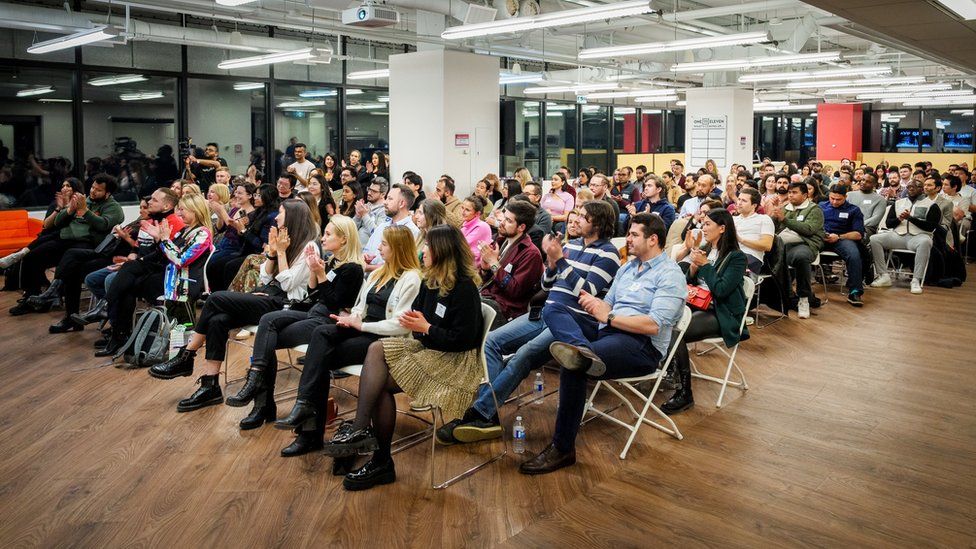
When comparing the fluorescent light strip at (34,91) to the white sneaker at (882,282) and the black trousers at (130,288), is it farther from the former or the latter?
the white sneaker at (882,282)

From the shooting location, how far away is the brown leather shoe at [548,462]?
384 centimetres

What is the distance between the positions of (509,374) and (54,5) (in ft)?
32.5

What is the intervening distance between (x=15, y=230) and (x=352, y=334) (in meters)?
7.48

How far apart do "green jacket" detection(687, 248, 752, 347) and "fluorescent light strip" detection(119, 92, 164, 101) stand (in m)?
10.1

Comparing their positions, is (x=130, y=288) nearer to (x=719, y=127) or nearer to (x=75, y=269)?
(x=75, y=269)

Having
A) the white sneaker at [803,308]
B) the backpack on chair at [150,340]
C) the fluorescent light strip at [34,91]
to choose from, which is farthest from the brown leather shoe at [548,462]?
the fluorescent light strip at [34,91]

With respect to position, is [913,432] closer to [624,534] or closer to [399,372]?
[624,534]

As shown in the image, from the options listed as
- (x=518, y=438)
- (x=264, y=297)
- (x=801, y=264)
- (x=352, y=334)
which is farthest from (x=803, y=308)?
(x=264, y=297)

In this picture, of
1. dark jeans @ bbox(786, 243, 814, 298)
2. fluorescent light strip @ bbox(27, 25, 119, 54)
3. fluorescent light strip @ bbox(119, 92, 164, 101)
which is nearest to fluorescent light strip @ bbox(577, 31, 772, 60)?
dark jeans @ bbox(786, 243, 814, 298)

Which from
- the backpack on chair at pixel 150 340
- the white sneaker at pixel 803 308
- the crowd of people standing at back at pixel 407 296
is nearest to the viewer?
the crowd of people standing at back at pixel 407 296

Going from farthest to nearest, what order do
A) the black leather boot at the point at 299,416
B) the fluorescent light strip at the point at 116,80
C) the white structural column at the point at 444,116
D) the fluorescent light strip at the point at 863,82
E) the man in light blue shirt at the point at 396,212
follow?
the fluorescent light strip at the point at 863,82, the fluorescent light strip at the point at 116,80, the white structural column at the point at 444,116, the man in light blue shirt at the point at 396,212, the black leather boot at the point at 299,416

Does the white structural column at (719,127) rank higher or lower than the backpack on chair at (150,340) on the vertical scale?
higher

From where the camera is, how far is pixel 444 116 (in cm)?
1073

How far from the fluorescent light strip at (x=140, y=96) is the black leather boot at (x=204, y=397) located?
8532 millimetres
